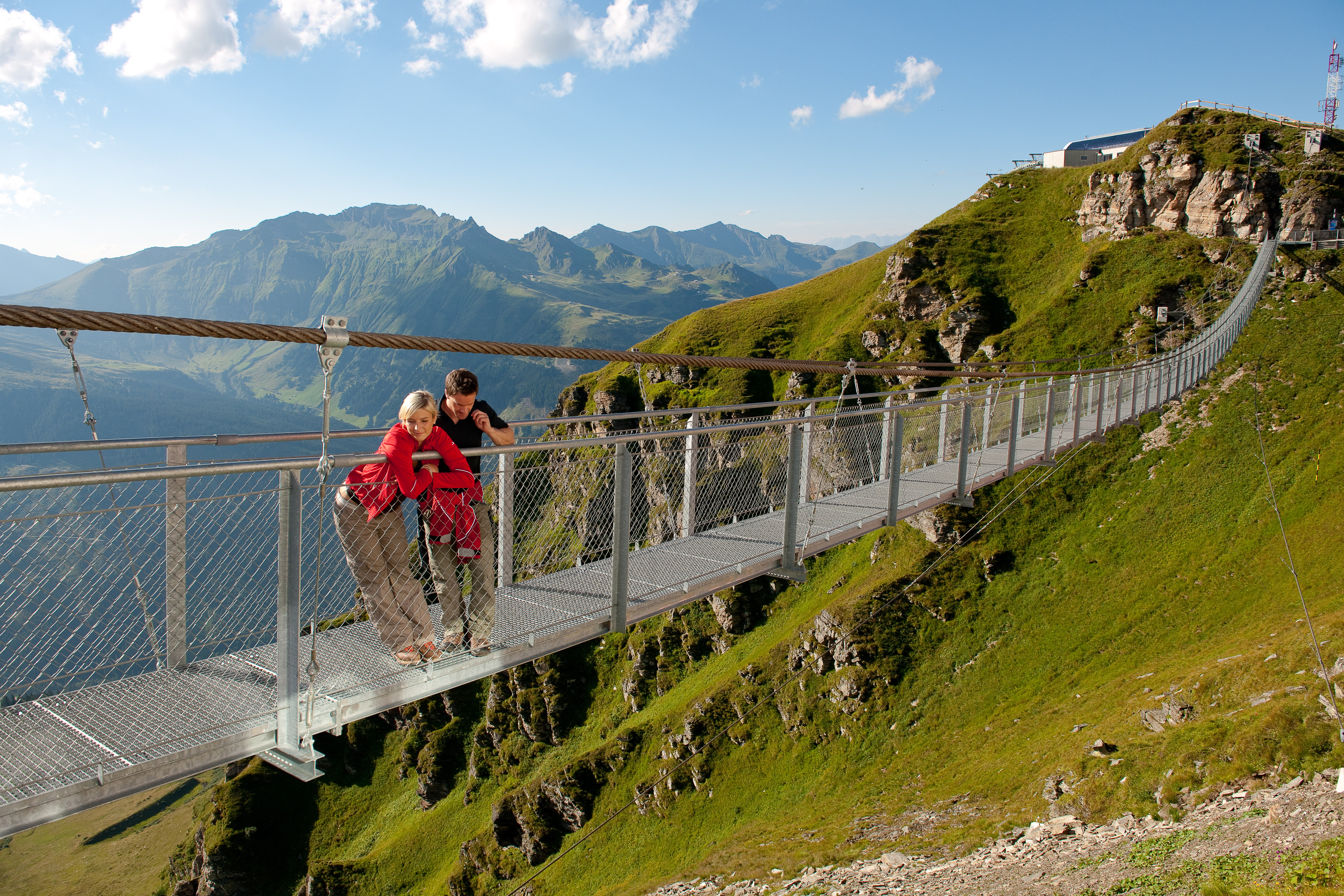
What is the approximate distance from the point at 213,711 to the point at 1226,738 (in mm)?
16636

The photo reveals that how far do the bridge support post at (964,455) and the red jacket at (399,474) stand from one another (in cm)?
683

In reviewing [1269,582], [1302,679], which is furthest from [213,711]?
[1269,582]

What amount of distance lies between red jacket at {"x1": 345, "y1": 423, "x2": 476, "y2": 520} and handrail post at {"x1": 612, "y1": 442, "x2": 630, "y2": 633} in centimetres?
113

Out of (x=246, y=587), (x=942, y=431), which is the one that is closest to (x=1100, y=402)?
(x=942, y=431)

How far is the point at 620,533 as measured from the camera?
513 cm

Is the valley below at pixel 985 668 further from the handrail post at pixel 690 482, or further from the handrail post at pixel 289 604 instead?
the handrail post at pixel 289 604

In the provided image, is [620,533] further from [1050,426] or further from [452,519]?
[1050,426]

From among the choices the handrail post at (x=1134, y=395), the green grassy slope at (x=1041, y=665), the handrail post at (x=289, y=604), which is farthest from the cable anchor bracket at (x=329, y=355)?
the handrail post at (x=1134, y=395)

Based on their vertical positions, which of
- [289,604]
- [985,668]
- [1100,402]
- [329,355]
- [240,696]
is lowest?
[985,668]

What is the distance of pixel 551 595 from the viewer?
18.7 feet

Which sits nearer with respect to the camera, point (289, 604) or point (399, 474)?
point (289, 604)

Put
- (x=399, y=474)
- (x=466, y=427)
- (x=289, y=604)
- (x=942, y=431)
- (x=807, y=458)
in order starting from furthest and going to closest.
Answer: (x=942, y=431)
(x=807, y=458)
(x=466, y=427)
(x=399, y=474)
(x=289, y=604)

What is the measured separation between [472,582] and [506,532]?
1.41 meters

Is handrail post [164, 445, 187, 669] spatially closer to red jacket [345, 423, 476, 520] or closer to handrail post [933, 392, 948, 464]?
red jacket [345, 423, 476, 520]
